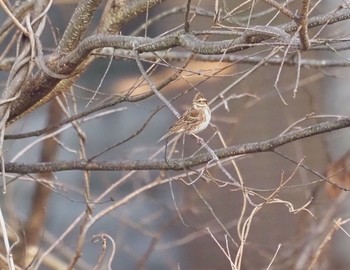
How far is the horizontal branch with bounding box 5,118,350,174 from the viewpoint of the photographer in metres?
1.77

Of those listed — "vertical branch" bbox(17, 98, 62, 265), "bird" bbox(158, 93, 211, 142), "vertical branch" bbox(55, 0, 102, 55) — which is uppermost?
"vertical branch" bbox(55, 0, 102, 55)

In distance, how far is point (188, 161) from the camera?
2.05 metres

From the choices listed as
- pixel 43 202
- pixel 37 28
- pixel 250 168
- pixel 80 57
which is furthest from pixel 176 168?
pixel 250 168

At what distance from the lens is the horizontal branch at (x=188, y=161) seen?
5.81 feet

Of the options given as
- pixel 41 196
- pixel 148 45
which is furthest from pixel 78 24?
pixel 41 196

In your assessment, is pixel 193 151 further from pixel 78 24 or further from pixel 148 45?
pixel 148 45

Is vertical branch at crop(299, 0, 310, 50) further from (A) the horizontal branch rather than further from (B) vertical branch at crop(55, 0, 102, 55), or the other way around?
(B) vertical branch at crop(55, 0, 102, 55)

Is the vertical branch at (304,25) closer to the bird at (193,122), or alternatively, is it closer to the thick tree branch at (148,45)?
the thick tree branch at (148,45)

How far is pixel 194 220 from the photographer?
487 cm

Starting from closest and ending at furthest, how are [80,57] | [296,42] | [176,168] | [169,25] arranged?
[296,42]
[80,57]
[176,168]
[169,25]

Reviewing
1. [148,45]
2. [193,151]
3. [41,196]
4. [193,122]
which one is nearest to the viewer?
[148,45]

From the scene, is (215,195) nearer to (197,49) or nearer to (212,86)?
(212,86)

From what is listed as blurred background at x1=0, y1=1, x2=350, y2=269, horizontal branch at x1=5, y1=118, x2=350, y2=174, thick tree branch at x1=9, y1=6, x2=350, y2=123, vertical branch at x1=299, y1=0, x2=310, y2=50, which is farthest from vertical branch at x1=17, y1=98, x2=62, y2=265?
vertical branch at x1=299, y1=0, x2=310, y2=50

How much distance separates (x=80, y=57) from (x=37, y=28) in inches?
13.0
